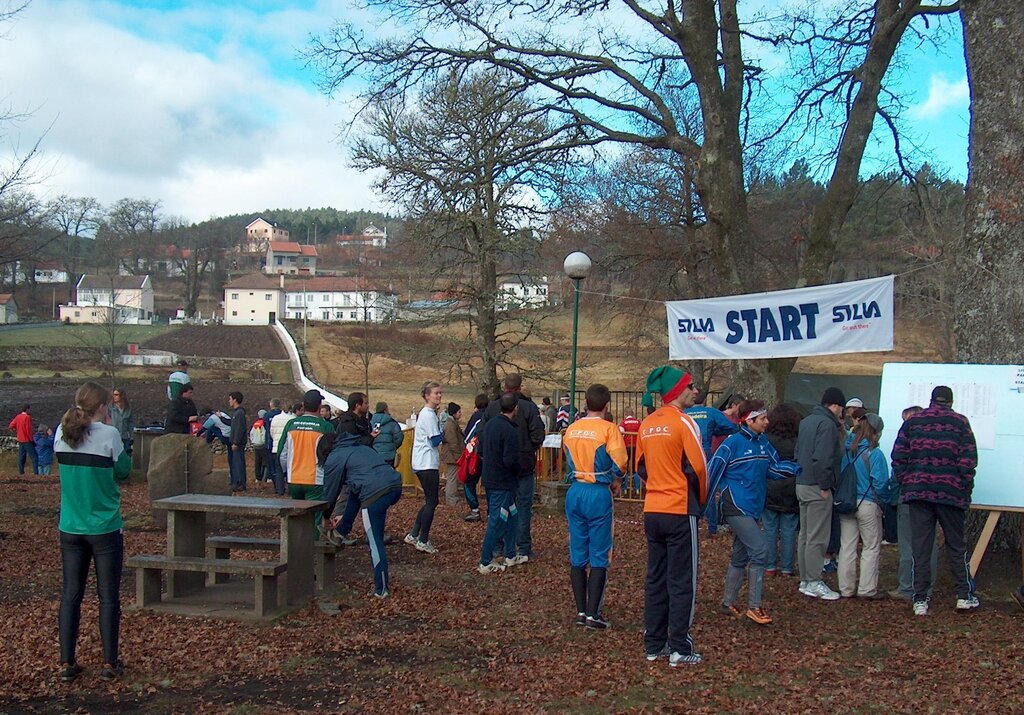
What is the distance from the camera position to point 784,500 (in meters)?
9.29

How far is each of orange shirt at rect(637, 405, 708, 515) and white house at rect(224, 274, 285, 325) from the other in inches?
4312

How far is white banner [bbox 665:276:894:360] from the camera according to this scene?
9.83 meters

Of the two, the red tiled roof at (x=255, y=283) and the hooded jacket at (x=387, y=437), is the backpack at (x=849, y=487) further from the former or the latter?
the red tiled roof at (x=255, y=283)

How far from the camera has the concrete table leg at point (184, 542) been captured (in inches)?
298

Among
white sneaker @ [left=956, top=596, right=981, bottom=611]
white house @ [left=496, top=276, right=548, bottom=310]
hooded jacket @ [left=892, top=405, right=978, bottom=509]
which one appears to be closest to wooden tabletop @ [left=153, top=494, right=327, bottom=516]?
hooded jacket @ [left=892, top=405, right=978, bottom=509]

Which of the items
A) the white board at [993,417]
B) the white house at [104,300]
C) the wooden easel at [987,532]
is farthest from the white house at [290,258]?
the wooden easel at [987,532]

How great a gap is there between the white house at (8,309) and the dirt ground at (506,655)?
9956 centimetres

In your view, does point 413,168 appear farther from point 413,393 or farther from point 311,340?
point 311,340

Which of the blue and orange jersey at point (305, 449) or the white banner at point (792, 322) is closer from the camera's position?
the blue and orange jersey at point (305, 449)

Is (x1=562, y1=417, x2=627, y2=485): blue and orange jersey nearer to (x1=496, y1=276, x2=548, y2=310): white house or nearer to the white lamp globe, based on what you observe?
the white lamp globe

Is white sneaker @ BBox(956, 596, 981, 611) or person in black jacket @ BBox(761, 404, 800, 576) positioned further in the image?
person in black jacket @ BBox(761, 404, 800, 576)

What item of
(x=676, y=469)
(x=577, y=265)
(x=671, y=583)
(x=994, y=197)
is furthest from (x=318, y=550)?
(x=994, y=197)

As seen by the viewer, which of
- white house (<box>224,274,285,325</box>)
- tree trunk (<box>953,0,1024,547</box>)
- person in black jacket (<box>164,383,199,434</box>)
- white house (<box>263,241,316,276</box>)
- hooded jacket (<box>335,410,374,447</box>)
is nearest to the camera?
tree trunk (<box>953,0,1024,547</box>)

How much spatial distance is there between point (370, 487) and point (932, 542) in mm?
4657
